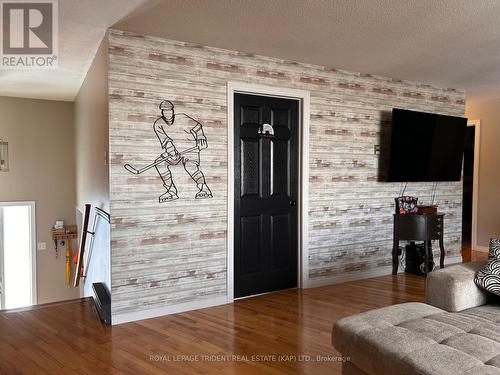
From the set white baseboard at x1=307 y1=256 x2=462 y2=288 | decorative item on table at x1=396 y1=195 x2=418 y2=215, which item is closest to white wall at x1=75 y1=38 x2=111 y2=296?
white baseboard at x1=307 y1=256 x2=462 y2=288

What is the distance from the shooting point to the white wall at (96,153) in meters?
3.76

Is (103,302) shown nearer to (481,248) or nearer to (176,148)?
(176,148)

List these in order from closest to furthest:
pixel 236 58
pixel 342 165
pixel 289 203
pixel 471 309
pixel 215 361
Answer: pixel 471 309
pixel 215 361
pixel 236 58
pixel 289 203
pixel 342 165

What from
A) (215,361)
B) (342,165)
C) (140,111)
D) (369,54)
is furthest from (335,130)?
(215,361)

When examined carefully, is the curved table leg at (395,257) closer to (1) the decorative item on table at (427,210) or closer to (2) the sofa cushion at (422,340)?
(1) the decorative item on table at (427,210)

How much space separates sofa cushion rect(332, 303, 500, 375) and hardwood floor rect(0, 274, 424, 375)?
58 cm

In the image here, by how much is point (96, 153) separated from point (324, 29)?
2.58 metres

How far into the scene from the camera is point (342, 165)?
4918 millimetres

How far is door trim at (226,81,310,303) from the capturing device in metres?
4.08

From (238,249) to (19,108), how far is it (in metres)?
4.66

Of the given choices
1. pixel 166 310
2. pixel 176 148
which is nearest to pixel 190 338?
pixel 166 310

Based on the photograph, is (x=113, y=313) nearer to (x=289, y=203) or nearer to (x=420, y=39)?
(x=289, y=203)

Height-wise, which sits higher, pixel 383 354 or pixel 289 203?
pixel 289 203
